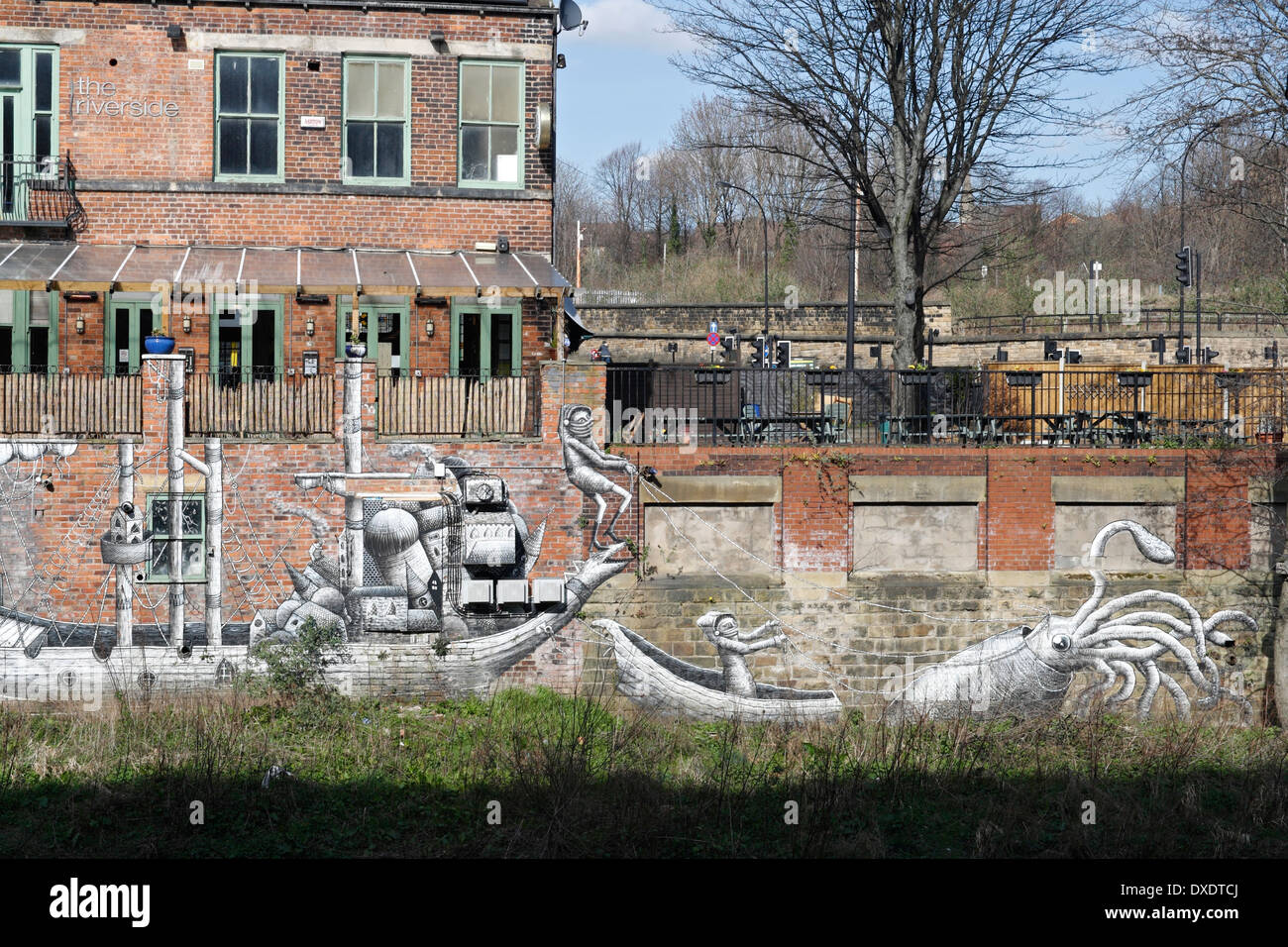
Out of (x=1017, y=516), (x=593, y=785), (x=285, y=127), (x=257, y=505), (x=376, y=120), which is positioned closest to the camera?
(x=593, y=785)

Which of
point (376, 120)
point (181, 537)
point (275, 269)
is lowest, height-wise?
point (181, 537)

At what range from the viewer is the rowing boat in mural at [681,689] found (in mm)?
17812

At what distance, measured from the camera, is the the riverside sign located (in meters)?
19.3

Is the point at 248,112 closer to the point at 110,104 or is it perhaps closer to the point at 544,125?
the point at 110,104

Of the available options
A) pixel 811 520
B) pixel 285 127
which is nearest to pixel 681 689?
pixel 811 520

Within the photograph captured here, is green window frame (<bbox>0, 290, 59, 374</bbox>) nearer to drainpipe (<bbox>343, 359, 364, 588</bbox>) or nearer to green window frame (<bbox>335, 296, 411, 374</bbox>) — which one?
green window frame (<bbox>335, 296, 411, 374</bbox>)

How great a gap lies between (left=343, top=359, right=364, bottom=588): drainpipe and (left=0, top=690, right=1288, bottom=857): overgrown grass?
2069 mm

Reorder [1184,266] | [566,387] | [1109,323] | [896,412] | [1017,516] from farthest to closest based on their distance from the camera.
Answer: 1. [1109,323]
2. [1184,266]
3. [896,412]
4. [1017,516]
5. [566,387]

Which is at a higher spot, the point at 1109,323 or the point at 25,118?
the point at 25,118

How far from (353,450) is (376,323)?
336 cm

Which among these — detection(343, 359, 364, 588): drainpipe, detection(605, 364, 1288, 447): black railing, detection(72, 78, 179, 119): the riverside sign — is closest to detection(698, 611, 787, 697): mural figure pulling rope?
detection(605, 364, 1288, 447): black railing

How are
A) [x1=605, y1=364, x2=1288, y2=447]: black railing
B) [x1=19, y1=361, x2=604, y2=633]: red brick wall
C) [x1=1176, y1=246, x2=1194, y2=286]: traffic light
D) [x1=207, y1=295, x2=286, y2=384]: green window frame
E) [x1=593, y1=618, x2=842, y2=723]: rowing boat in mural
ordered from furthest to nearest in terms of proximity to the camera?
1. [x1=1176, y1=246, x2=1194, y2=286]: traffic light
2. [x1=207, y1=295, x2=286, y2=384]: green window frame
3. [x1=605, y1=364, x2=1288, y2=447]: black railing
4. [x1=593, y1=618, x2=842, y2=723]: rowing boat in mural
5. [x1=19, y1=361, x2=604, y2=633]: red brick wall

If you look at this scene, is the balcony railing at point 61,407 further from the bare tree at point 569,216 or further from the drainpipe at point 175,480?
the bare tree at point 569,216

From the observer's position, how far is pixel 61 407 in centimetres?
1716
